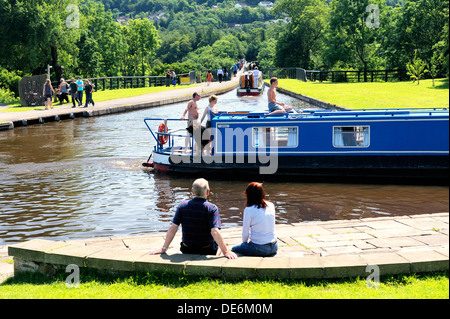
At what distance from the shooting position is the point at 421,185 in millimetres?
15867

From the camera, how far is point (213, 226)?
7.59 meters

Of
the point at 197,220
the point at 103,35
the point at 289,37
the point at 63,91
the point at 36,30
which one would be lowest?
the point at 197,220

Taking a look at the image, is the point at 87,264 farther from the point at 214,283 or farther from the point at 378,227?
the point at 378,227

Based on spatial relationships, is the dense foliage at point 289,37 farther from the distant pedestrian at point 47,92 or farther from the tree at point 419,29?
the distant pedestrian at point 47,92

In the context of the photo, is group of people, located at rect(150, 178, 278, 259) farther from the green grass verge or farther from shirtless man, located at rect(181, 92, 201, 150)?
shirtless man, located at rect(181, 92, 201, 150)

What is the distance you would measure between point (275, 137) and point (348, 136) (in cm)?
214

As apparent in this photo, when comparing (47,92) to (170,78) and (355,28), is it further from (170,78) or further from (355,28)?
(355,28)

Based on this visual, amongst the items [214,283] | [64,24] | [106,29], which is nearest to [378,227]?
[214,283]

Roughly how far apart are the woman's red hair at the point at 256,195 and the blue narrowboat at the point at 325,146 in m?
9.32

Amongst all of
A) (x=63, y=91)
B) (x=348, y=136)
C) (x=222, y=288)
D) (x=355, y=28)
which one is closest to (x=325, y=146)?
(x=348, y=136)

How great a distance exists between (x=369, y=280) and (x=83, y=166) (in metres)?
13.7

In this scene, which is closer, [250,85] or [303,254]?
[303,254]

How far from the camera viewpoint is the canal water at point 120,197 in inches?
494

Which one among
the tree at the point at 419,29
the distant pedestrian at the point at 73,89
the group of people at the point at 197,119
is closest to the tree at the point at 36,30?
the distant pedestrian at the point at 73,89
